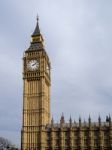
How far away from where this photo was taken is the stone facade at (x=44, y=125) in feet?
271

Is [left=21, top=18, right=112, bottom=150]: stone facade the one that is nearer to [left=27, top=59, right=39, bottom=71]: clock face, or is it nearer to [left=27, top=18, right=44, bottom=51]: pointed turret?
[left=27, top=59, right=39, bottom=71]: clock face

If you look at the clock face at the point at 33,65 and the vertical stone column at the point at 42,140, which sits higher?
the clock face at the point at 33,65

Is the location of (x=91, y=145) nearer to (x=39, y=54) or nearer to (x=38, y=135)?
(x=38, y=135)

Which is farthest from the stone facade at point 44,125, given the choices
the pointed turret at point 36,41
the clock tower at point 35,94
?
the pointed turret at point 36,41

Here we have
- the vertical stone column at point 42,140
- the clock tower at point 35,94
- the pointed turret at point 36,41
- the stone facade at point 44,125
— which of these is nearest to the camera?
the stone facade at point 44,125

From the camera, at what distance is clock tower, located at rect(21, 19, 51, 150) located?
280 ft

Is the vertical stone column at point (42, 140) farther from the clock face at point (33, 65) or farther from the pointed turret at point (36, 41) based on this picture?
the pointed turret at point (36, 41)

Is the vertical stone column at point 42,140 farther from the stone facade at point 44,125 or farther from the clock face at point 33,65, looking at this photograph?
the clock face at point 33,65

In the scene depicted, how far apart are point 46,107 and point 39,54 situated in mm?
15402

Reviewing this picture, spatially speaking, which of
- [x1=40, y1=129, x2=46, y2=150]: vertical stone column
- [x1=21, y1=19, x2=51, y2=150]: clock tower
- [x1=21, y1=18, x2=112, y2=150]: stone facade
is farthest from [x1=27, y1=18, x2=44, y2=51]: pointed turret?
[x1=40, y1=129, x2=46, y2=150]: vertical stone column

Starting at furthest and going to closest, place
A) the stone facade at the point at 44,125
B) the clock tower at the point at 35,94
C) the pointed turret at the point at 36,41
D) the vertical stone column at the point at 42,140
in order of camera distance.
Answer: the pointed turret at the point at 36,41 < the clock tower at the point at 35,94 < the vertical stone column at the point at 42,140 < the stone facade at the point at 44,125

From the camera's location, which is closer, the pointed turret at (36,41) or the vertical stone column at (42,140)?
the vertical stone column at (42,140)

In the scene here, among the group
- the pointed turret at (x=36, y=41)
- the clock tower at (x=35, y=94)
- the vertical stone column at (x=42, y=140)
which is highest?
the pointed turret at (x=36, y=41)

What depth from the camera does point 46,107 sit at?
3590 inches
